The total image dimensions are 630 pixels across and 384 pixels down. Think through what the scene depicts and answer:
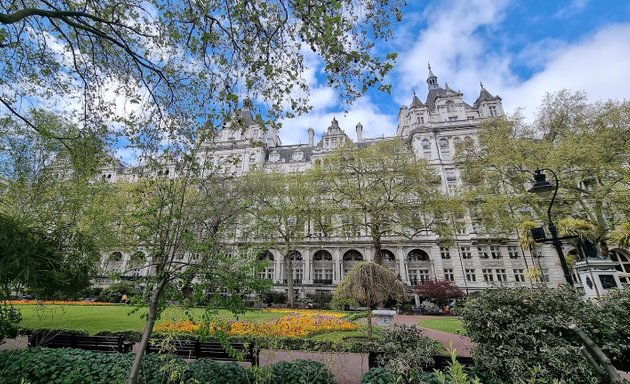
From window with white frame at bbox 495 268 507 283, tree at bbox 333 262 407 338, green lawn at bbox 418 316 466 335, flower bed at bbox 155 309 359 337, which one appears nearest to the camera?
flower bed at bbox 155 309 359 337

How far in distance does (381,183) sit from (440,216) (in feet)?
19.6

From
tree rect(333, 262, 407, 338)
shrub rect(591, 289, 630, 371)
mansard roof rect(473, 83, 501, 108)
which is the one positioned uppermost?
mansard roof rect(473, 83, 501, 108)

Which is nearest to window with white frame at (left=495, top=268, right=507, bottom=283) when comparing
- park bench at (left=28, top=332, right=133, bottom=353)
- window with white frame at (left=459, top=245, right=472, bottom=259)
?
window with white frame at (left=459, top=245, right=472, bottom=259)

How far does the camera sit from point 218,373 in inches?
225

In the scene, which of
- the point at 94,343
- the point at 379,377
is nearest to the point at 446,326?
the point at 379,377

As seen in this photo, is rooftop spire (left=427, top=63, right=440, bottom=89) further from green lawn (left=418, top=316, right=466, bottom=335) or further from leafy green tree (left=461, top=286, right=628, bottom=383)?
leafy green tree (left=461, top=286, right=628, bottom=383)

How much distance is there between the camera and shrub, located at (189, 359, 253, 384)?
550 cm

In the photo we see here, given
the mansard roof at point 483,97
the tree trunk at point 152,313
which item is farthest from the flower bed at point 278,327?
the mansard roof at point 483,97

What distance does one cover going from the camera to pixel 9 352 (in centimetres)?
664

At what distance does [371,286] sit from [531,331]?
7310 millimetres

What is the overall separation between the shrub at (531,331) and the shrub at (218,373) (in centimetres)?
442

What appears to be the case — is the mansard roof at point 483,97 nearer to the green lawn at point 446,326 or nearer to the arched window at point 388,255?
the arched window at point 388,255

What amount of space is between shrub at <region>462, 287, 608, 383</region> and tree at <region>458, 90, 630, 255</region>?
57.8ft

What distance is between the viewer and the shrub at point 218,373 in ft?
18.0
